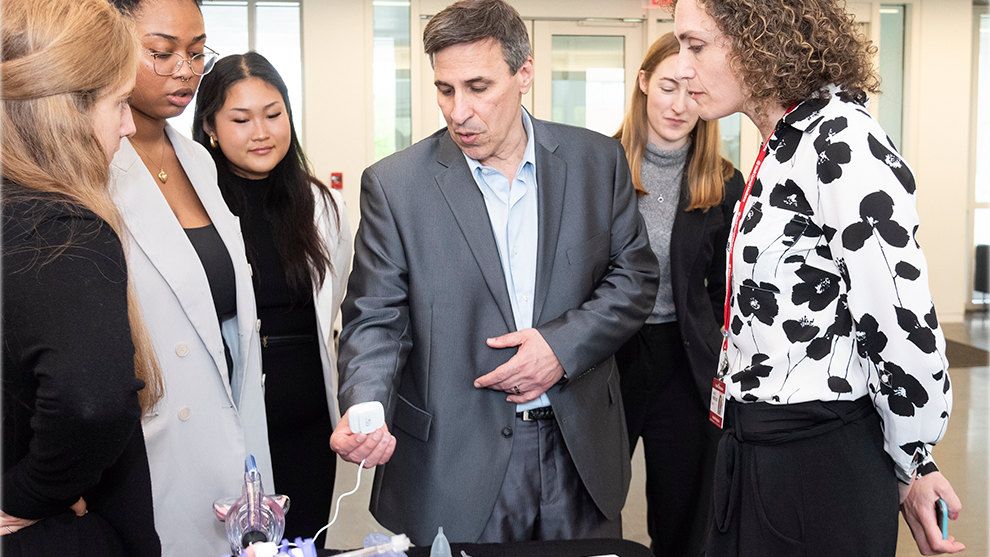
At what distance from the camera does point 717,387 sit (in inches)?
56.0

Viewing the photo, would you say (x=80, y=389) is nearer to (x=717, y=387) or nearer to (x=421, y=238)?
(x=421, y=238)

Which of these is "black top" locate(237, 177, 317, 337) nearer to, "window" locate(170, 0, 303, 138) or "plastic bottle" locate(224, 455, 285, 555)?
"plastic bottle" locate(224, 455, 285, 555)

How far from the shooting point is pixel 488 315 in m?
1.64

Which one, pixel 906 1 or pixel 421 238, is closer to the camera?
pixel 421 238

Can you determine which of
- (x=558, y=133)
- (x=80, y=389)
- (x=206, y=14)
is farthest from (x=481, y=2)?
(x=206, y=14)

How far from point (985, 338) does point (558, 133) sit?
6.65 m

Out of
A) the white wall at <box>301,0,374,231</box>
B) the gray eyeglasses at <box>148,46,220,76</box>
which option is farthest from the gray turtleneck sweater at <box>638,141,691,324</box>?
the white wall at <box>301,0,374,231</box>

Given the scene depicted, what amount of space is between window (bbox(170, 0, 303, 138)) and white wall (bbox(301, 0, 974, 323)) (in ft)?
0.65

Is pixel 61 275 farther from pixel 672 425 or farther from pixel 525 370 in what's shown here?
pixel 672 425

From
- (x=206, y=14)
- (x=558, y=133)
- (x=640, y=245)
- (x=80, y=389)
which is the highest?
(x=206, y=14)

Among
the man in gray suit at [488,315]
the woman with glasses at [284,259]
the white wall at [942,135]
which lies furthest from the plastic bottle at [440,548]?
the white wall at [942,135]

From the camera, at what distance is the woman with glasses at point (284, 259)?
2.08 metres

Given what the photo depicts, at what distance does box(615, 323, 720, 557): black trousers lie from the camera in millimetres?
2275

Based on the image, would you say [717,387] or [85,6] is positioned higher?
[85,6]
